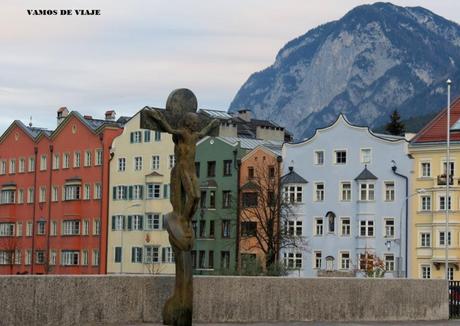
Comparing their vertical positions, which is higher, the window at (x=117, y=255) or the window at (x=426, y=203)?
the window at (x=426, y=203)

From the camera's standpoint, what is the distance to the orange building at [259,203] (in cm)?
8538

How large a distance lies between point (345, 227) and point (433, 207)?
7638mm

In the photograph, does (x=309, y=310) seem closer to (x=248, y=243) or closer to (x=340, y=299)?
(x=340, y=299)

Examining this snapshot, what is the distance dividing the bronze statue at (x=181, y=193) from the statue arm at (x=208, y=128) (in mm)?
185

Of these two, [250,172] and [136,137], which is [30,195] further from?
[250,172]

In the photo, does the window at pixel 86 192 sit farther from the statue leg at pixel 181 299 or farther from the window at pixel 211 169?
the statue leg at pixel 181 299

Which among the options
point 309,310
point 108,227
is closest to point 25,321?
point 309,310

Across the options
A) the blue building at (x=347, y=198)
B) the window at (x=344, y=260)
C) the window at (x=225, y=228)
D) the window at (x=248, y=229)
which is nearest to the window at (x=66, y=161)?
the window at (x=225, y=228)

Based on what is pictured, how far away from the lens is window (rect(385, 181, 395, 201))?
82569 millimetres

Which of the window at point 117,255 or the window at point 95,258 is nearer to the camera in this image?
the window at point 117,255

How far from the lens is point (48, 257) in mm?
104250

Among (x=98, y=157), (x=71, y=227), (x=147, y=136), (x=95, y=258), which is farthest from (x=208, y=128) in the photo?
(x=71, y=227)

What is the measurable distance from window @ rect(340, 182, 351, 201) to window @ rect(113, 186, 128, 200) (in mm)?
22311

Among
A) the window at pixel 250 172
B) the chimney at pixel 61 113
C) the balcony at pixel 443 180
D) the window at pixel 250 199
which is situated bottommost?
the window at pixel 250 199
